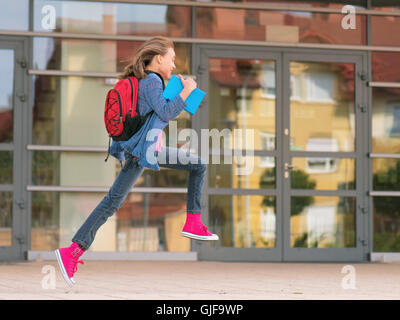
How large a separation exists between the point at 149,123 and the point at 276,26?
5.00 m

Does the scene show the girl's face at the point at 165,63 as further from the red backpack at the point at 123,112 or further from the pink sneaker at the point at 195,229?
the pink sneaker at the point at 195,229

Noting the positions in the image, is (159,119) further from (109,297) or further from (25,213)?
(25,213)

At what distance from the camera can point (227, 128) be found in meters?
10.4

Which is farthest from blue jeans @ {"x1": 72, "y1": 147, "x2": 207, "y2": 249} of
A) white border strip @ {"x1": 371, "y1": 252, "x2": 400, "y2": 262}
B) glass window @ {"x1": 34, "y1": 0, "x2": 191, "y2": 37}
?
white border strip @ {"x1": 371, "y1": 252, "x2": 400, "y2": 262}

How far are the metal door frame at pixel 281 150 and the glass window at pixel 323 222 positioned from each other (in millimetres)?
85

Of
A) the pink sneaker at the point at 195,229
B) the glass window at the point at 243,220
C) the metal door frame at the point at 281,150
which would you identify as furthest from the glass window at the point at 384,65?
the pink sneaker at the point at 195,229

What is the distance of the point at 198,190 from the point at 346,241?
4.93 metres

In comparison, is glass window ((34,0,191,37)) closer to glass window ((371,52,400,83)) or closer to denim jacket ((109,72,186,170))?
glass window ((371,52,400,83))

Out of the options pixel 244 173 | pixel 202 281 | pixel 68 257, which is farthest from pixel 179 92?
pixel 244 173

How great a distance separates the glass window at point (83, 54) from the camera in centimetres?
1010

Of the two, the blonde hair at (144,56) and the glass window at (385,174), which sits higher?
the blonde hair at (144,56)

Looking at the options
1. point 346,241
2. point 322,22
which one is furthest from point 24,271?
point 322,22

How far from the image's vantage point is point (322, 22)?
10641 millimetres

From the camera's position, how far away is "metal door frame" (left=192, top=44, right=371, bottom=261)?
10.3m
